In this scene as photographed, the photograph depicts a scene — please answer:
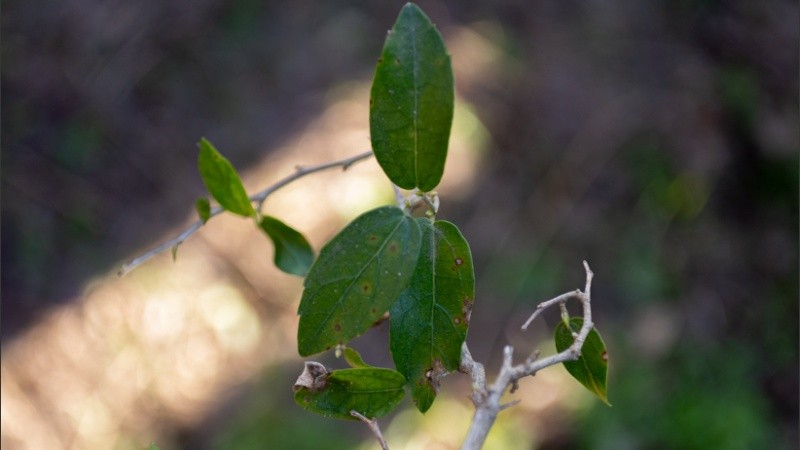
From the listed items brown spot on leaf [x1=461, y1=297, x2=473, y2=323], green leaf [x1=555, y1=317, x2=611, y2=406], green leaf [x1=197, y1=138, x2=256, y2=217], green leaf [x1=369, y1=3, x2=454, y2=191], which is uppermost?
green leaf [x1=369, y1=3, x2=454, y2=191]

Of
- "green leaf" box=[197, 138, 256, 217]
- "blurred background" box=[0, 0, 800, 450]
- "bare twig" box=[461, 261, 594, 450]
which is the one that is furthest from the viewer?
"blurred background" box=[0, 0, 800, 450]

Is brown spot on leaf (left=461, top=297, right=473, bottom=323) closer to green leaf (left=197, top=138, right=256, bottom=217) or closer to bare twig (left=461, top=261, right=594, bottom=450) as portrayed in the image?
bare twig (left=461, top=261, right=594, bottom=450)

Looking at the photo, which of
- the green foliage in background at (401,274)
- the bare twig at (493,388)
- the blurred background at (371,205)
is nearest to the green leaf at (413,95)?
the green foliage in background at (401,274)

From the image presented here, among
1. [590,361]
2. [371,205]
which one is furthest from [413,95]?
[371,205]

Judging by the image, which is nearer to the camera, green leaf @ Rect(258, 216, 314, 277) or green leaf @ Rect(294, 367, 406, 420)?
green leaf @ Rect(294, 367, 406, 420)

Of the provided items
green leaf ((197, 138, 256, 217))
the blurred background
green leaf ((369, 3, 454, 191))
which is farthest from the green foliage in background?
the blurred background

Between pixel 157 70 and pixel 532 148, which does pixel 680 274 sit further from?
pixel 157 70

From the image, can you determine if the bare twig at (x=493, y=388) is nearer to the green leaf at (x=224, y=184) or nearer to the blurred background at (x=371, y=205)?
the green leaf at (x=224, y=184)
